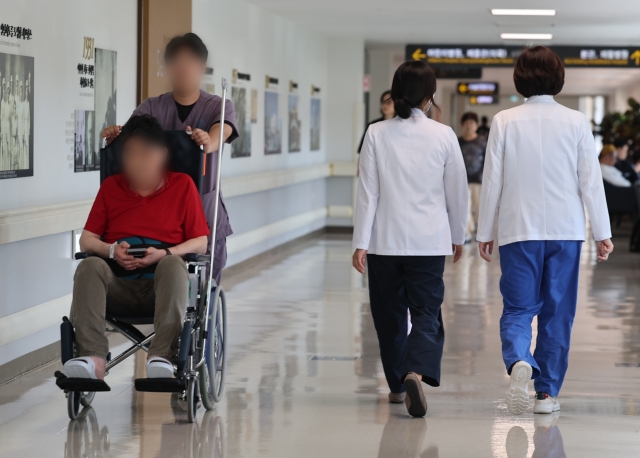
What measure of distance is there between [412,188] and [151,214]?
1.11 metres

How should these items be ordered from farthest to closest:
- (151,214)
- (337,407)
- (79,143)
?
(79,143), (337,407), (151,214)

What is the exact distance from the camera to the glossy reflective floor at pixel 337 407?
3807 millimetres

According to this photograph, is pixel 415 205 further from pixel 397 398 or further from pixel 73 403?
pixel 73 403

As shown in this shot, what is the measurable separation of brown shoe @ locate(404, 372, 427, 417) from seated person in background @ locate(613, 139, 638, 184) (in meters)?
10.6

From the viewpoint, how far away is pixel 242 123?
33.1 ft

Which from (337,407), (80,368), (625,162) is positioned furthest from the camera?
(625,162)

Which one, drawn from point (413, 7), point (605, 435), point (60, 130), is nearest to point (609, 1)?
point (413, 7)

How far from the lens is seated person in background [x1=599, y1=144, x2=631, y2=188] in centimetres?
1369

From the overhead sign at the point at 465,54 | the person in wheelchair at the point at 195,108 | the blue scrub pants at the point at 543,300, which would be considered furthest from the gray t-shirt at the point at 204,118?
the overhead sign at the point at 465,54

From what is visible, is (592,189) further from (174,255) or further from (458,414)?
(174,255)

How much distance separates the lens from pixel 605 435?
13.1 ft

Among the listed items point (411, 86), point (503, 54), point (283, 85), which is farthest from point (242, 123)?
point (411, 86)

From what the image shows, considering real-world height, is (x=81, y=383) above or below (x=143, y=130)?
below

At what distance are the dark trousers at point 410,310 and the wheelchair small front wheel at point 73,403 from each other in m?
1.31
